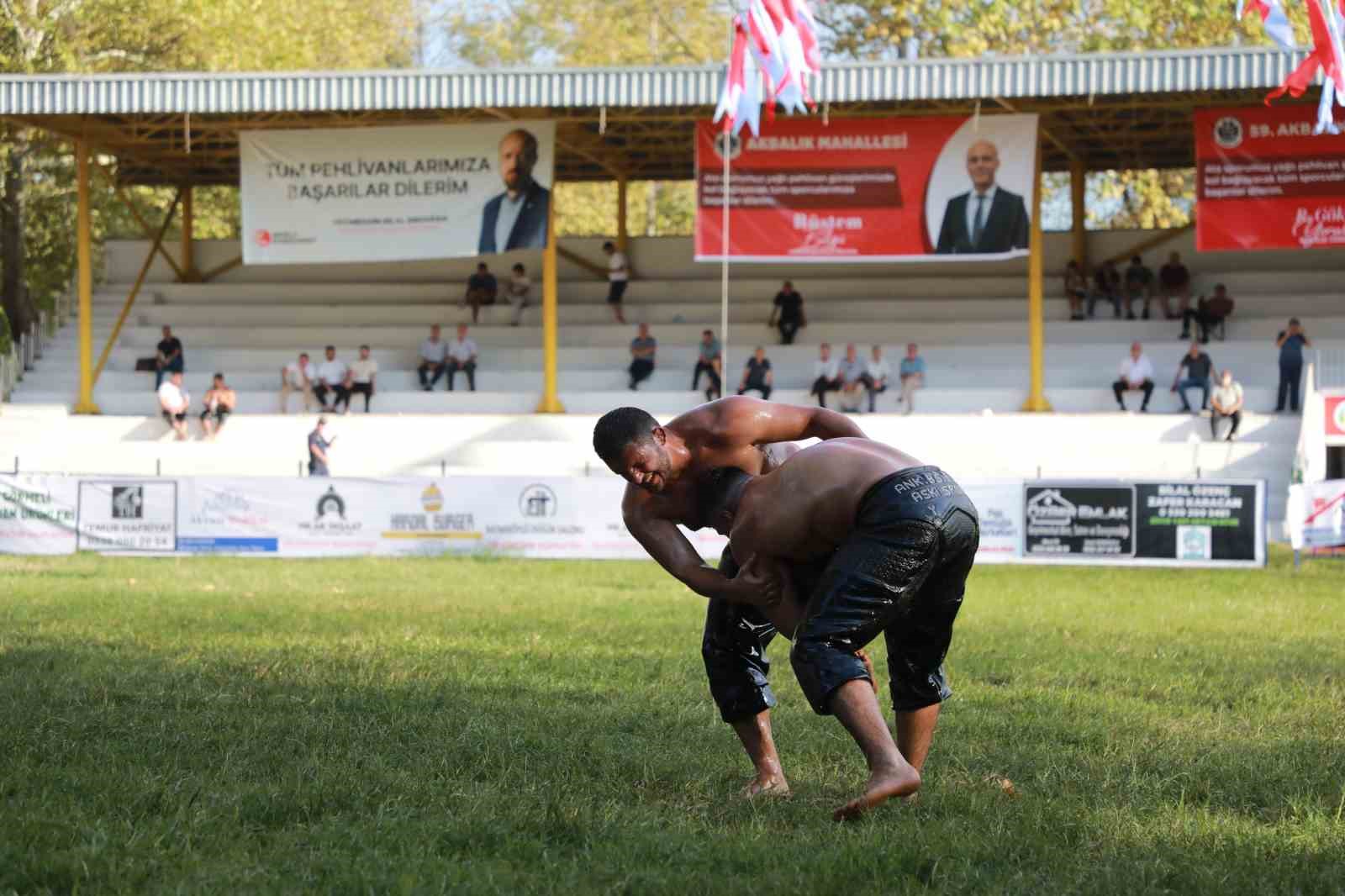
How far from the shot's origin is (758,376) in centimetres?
2708

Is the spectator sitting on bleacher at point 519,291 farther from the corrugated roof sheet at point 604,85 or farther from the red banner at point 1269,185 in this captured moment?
the red banner at point 1269,185

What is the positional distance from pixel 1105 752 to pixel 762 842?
2.32 m

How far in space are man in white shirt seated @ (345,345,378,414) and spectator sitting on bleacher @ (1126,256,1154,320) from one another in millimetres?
13383

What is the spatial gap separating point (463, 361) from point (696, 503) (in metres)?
24.1

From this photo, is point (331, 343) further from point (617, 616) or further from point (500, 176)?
point (617, 616)

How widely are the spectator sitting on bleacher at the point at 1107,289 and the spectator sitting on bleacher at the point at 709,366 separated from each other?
280 inches

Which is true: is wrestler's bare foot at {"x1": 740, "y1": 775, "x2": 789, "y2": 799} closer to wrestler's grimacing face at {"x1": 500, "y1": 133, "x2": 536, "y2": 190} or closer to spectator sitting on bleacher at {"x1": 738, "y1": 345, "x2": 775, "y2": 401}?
spectator sitting on bleacher at {"x1": 738, "y1": 345, "x2": 775, "y2": 401}

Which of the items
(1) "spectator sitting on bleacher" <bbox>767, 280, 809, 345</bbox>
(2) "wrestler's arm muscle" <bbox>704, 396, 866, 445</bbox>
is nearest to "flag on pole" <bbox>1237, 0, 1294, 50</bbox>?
(2) "wrestler's arm muscle" <bbox>704, 396, 866, 445</bbox>

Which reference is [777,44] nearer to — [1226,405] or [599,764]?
[599,764]

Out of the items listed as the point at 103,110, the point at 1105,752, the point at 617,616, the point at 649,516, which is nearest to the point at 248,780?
the point at 649,516

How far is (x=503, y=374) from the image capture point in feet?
98.5

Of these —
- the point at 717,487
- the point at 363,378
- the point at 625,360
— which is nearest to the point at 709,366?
the point at 625,360

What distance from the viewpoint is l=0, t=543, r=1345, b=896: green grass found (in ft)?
15.8

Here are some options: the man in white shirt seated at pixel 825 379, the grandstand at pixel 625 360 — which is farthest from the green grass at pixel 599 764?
the man in white shirt seated at pixel 825 379
